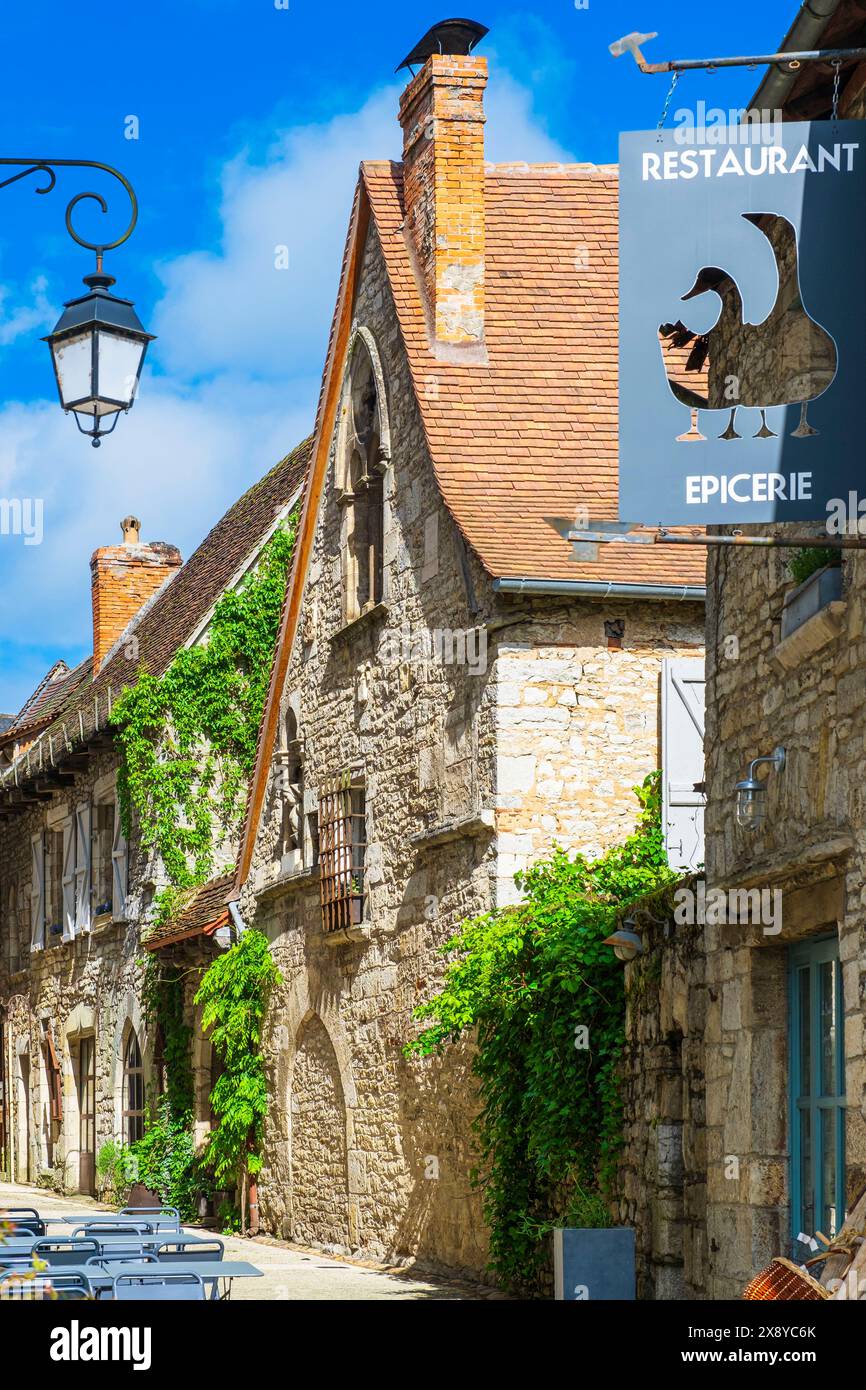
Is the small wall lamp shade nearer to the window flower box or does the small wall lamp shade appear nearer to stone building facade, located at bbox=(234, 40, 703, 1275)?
the window flower box

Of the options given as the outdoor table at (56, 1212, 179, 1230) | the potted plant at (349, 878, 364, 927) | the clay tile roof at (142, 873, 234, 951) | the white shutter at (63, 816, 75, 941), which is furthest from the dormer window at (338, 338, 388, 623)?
the white shutter at (63, 816, 75, 941)

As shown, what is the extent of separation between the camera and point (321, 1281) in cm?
1152

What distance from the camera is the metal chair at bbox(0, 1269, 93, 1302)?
639 cm

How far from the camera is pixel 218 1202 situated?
16.6m

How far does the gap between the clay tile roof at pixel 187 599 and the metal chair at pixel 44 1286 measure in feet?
37.7

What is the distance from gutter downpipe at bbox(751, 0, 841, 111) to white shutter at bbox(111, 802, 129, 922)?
1412 cm

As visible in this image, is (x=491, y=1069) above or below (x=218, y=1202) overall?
above

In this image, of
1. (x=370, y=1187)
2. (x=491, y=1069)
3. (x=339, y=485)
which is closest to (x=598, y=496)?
(x=339, y=485)

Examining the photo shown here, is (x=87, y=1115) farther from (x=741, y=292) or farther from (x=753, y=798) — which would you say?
(x=741, y=292)

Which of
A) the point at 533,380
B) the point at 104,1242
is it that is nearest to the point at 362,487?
the point at 533,380

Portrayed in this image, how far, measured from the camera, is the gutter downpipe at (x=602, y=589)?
1142cm

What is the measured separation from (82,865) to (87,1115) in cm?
270

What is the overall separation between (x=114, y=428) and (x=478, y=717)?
15.9 feet
